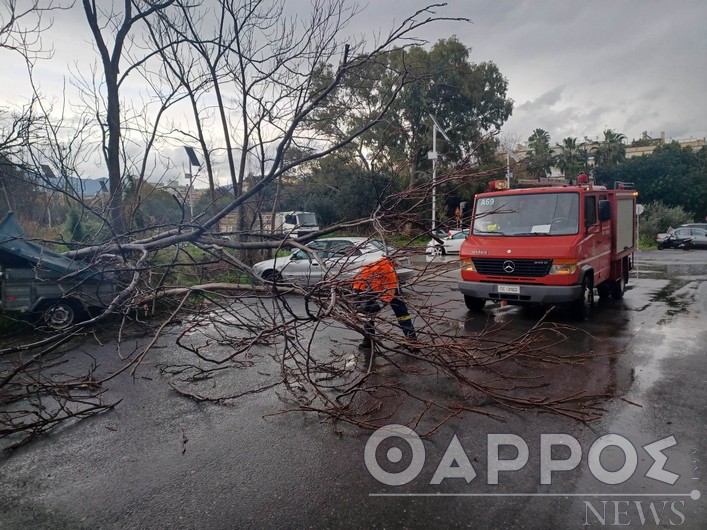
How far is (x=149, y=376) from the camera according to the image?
5996 mm

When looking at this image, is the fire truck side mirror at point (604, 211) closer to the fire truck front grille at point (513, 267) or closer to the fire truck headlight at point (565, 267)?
the fire truck headlight at point (565, 267)

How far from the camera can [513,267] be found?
25.6 feet

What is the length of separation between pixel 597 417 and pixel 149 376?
5.21 m

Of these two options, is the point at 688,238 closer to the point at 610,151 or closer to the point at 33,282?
the point at 610,151

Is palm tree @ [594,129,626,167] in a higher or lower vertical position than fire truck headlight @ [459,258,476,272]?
higher

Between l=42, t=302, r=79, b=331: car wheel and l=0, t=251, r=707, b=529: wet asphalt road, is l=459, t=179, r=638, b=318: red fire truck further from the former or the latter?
l=42, t=302, r=79, b=331: car wheel

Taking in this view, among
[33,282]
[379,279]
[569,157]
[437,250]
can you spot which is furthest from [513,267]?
[569,157]

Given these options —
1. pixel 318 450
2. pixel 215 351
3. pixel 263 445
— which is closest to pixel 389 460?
pixel 318 450

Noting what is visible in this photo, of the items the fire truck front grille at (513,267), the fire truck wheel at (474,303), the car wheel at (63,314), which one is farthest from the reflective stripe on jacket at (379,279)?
the car wheel at (63,314)

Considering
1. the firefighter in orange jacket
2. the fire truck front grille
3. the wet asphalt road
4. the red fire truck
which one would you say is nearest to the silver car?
the red fire truck

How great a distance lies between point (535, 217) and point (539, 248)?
2.89 feet

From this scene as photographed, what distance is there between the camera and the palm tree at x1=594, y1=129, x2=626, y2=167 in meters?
45.2

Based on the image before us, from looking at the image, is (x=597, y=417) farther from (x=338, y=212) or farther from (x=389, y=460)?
(x=338, y=212)

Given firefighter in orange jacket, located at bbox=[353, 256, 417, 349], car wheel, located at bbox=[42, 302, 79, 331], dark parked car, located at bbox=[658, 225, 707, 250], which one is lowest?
dark parked car, located at bbox=[658, 225, 707, 250]
